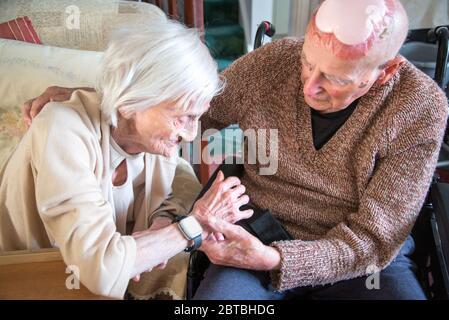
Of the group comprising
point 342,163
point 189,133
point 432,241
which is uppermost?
point 189,133

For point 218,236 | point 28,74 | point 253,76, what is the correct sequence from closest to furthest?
point 218,236
point 253,76
point 28,74

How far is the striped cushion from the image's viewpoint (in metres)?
1.63

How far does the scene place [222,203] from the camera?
116 cm

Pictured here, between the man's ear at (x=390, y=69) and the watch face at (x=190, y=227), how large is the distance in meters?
0.60

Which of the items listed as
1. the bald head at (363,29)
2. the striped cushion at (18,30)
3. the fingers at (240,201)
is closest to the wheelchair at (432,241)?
the fingers at (240,201)

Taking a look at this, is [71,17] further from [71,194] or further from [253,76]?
[71,194]

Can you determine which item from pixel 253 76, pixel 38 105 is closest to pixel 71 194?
pixel 38 105

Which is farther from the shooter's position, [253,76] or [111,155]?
[253,76]

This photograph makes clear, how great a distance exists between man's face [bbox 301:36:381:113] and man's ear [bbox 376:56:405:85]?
3cm

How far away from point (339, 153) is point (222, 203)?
0.35 m
